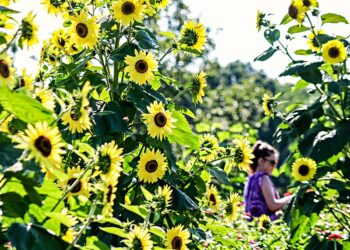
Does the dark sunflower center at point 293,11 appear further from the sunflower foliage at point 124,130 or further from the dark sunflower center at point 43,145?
the dark sunflower center at point 43,145

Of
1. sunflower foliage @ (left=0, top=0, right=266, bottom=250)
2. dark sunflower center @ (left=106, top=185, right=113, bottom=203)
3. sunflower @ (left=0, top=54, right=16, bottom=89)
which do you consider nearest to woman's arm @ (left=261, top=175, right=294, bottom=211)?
sunflower foliage @ (left=0, top=0, right=266, bottom=250)

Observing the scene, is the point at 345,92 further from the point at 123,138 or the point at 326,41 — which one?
the point at 123,138

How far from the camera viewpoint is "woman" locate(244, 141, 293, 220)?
5633mm

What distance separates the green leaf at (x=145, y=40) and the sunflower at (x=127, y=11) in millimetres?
83

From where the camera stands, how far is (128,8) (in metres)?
2.73

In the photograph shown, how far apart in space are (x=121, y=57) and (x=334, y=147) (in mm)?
1374

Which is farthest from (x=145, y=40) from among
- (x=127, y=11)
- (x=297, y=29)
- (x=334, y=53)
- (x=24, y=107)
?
(x=297, y=29)

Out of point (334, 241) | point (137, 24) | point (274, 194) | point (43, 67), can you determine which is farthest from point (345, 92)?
point (274, 194)

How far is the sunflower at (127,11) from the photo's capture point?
273cm

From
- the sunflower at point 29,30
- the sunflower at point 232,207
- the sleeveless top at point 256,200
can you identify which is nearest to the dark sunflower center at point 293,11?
the sunflower at point 232,207

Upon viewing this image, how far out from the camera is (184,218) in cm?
271

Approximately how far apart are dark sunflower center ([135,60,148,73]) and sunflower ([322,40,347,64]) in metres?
1.36

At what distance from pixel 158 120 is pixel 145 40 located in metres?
0.42

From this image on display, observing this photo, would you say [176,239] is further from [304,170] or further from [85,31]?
[304,170]
